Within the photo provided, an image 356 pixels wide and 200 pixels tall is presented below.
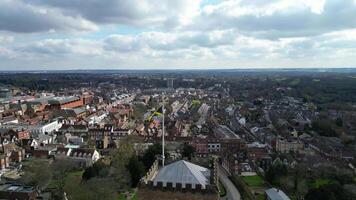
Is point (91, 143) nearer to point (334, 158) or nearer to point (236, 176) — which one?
point (236, 176)

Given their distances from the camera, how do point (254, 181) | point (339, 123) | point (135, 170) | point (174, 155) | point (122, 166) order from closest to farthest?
point (135, 170) < point (122, 166) < point (254, 181) < point (174, 155) < point (339, 123)

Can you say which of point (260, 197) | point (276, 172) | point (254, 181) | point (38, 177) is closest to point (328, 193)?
point (260, 197)

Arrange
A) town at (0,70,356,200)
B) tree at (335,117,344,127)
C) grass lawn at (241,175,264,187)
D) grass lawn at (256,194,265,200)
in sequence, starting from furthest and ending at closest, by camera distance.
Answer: tree at (335,117,344,127), grass lawn at (241,175,264,187), grass lawn at (256,194,265,200), town at (0,70,356,200)

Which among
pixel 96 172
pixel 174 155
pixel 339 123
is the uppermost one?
pixel 96 172

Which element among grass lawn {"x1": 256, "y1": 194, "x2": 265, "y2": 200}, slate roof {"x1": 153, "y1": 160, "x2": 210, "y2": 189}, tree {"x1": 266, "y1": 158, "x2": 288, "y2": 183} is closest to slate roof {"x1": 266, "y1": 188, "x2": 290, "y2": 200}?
grass lawn {"x1": 256, "y1": 194, "x2": 265, "y2": 200}

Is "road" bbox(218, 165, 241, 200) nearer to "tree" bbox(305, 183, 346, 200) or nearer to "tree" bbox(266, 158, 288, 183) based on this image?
"tree" bbox(266, 158, 288, 183)

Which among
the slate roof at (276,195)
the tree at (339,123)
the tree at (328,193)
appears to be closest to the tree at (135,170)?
the slate roof at (276,195)

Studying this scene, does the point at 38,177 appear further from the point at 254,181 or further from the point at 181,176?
the point at 181,176

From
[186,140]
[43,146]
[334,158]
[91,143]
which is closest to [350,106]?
[334,158]

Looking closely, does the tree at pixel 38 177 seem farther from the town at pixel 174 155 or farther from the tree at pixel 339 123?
the tree at pixel 339 123
